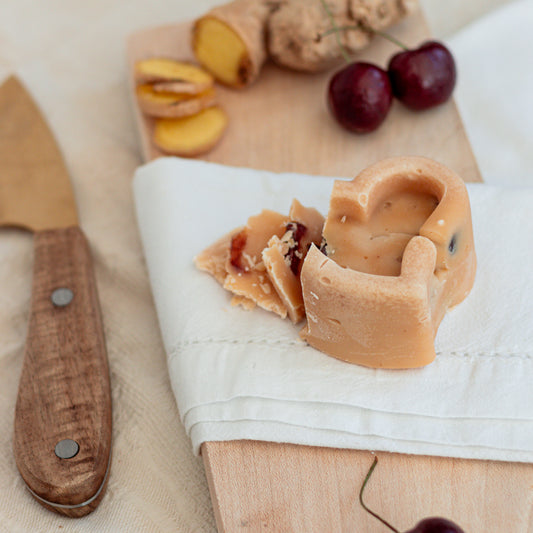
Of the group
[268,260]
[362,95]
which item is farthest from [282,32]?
[268,260]

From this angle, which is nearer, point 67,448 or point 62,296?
point 67,448

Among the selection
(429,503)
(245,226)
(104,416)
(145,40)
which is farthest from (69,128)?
(429,503)

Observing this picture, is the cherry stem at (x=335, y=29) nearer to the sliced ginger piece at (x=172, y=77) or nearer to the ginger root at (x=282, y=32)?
the ginger root at (x=282, y=32)

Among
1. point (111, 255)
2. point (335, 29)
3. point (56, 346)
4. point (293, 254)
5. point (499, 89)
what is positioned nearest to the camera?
point (293, 254)

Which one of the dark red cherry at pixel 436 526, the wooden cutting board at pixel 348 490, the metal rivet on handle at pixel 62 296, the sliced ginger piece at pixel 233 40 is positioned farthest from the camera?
the sliced ginger piece at pixel 233 40

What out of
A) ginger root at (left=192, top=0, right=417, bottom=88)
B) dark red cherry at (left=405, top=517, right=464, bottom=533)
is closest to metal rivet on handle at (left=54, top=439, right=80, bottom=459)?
dark red cherry at (left=405, top=517, right=464, bottom=533)

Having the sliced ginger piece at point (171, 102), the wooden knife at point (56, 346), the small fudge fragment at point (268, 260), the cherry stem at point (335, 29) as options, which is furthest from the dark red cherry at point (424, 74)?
the wooden knife at point (56, 346)

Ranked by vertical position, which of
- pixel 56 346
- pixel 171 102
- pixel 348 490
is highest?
pixel 171 102

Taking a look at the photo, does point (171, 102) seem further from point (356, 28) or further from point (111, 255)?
point (356, 28)
